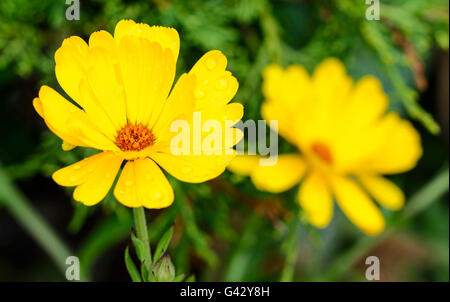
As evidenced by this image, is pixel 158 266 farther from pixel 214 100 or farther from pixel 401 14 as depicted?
pixel 401 14

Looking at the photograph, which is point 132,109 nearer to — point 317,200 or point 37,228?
point 317,200

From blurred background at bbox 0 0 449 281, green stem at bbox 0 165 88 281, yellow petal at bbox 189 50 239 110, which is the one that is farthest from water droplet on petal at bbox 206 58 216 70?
green stem at bbox 0 165 88 281

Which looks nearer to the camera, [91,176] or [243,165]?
[91,176]

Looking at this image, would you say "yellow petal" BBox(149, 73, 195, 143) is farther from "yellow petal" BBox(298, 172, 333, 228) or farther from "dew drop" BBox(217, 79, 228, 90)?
"yellow petal" BBox(298, 172, 333, 228)

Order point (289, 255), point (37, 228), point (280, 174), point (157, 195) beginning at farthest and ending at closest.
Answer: point (37, 228) < point (289, 255) < point (280, 174) < point (157, 195)

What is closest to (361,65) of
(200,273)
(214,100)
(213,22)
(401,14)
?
(401,14)

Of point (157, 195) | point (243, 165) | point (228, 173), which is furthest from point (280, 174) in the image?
point (228, 173)

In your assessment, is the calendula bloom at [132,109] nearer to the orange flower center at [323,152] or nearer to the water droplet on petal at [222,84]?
the water droplet on petal at [222,84]
